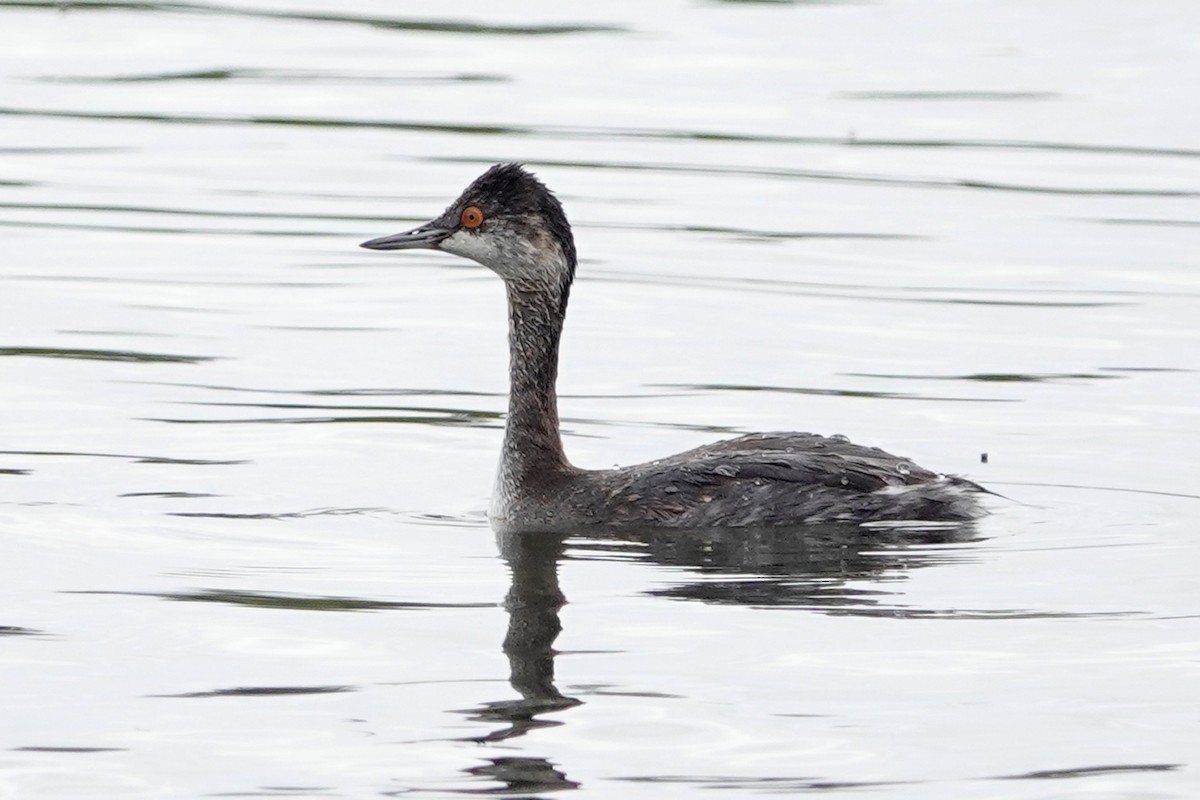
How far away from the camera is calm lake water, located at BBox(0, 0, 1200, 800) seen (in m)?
7.43

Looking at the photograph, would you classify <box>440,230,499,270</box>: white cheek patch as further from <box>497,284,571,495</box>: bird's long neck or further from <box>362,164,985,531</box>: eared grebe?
<box>497,284,571,495</box>: bird's long neck

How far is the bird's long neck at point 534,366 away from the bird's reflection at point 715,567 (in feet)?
2.36

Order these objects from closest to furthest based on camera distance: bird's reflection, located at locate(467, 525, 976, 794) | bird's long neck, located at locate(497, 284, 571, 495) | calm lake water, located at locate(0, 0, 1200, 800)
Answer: calm lake water, located at locate(0, 0, 1200, 800) → bird's reflection, located at locate(467, 525, 976, 794) → bird's long neck, located at locate(497, 284, 571, 495)

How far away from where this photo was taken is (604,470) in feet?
35.6

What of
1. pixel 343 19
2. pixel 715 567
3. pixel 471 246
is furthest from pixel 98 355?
pixel 343 19

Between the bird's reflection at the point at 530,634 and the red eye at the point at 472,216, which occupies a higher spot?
the red eye at the point at 472,216

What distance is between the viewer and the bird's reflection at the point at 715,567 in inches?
317

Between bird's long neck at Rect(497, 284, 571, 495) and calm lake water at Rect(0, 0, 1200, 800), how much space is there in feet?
1.27

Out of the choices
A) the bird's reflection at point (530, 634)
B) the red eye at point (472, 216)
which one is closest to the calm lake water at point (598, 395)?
the bird's reflection at point (530, 634)

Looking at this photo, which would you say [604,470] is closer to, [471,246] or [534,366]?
[534,366]

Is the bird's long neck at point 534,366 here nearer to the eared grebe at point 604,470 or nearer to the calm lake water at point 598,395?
the eared grebe at point 604,470

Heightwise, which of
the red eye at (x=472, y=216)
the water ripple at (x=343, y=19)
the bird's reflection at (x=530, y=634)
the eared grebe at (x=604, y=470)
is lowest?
the bird's reflection at (x=530, y=634)

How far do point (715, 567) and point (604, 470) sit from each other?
1362 mm

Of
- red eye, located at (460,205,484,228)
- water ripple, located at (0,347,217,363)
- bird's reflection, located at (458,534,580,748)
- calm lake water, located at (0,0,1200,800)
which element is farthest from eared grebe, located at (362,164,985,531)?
water ripple, located at (0,347,217,363)
